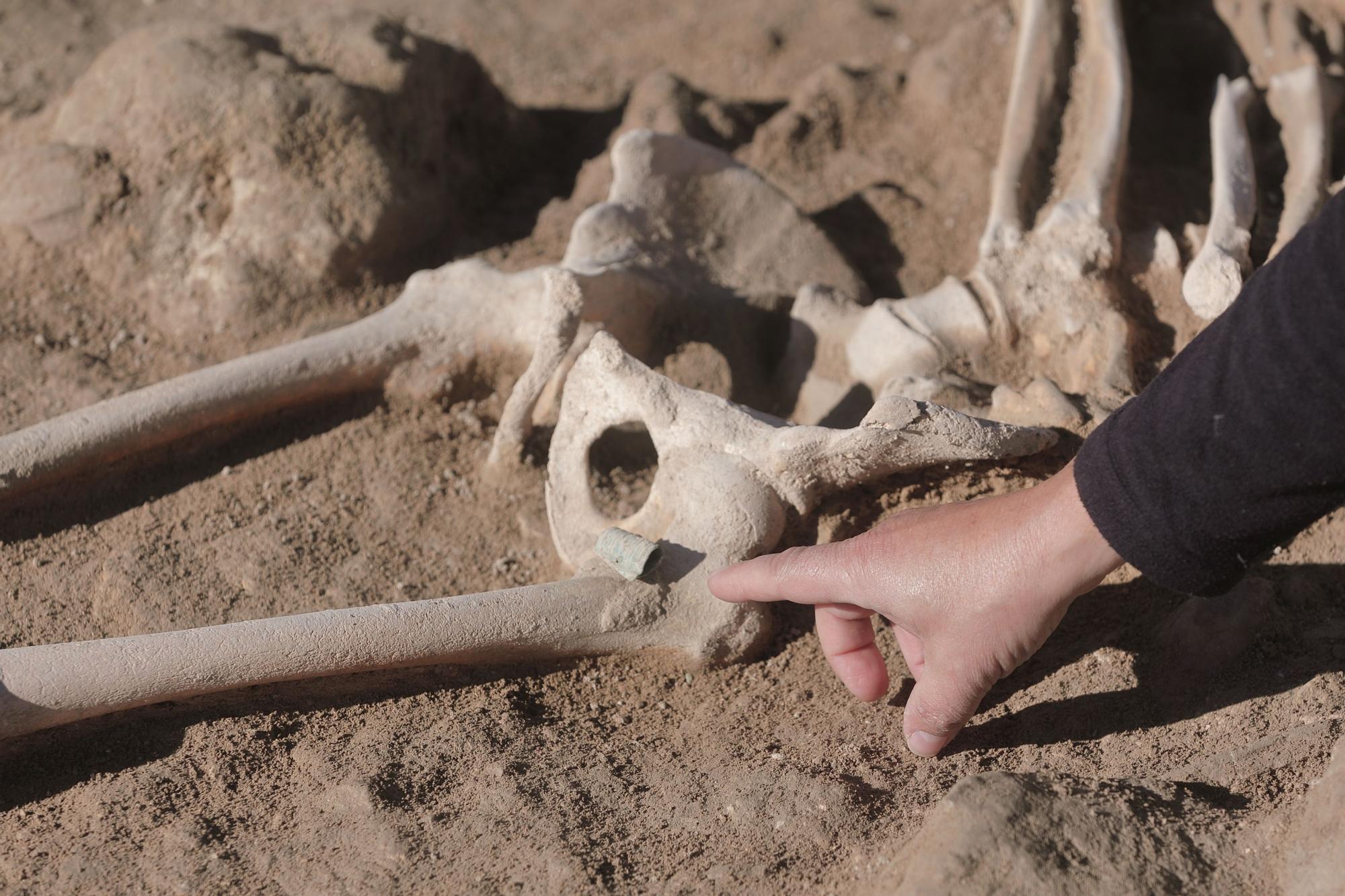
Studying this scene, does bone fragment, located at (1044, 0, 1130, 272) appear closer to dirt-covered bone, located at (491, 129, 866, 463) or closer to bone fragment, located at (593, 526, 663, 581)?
dirt-covered bone, located at (491, 129, 866, 463)

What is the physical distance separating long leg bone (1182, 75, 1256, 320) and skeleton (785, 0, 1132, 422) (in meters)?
0.21

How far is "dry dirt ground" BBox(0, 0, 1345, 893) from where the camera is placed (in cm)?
182

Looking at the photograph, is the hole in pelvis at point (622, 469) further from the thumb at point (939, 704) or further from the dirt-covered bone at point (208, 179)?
the dirt-covered bone at point (208, 179)

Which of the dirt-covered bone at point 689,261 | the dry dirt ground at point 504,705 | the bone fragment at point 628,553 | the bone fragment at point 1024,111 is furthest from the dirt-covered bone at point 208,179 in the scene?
the bone fragment at point 1024,111

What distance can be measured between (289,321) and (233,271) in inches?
8.0

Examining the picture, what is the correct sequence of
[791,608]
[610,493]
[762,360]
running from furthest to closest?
Result: [762,360]
[610,493]
[791,608]

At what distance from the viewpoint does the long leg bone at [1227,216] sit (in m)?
2.79

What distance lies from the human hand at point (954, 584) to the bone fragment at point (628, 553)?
0.24m

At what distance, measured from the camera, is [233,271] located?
10.6 ft

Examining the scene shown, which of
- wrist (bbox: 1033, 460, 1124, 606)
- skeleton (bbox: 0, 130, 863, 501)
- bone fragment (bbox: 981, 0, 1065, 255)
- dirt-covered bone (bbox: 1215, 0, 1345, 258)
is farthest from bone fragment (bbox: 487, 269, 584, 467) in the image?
dirt-covered bone (bbox: 1215, 0, 1345, 258)

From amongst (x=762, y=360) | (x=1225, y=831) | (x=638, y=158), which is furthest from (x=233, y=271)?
(x=1225, y=831)

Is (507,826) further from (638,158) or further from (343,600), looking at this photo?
(638,158)

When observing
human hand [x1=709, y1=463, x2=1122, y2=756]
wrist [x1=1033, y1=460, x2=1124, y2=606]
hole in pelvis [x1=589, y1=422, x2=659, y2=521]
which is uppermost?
wrist [x1=1033, y1=460, x2=1124, y2=606]

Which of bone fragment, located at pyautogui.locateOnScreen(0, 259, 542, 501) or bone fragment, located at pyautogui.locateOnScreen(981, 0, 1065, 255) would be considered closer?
bone fragment, located at pyautogui.locateOnScreen(0, 259, 542, 501)
